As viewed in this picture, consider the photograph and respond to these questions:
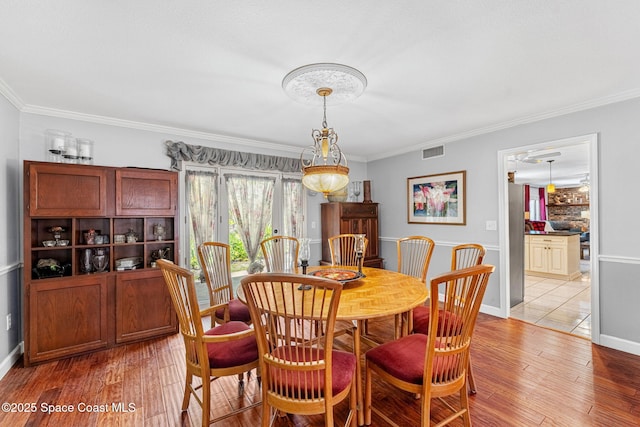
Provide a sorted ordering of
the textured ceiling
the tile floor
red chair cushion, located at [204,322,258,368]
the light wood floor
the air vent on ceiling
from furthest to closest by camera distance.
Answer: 1. the air vent on ceiling
2. the tile floor
3. the light wood floor
4. red chair cushion, located at [204,322,258,368]
5. the textured ceiling

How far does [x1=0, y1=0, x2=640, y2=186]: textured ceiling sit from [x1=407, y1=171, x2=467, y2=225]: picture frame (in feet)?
3.97

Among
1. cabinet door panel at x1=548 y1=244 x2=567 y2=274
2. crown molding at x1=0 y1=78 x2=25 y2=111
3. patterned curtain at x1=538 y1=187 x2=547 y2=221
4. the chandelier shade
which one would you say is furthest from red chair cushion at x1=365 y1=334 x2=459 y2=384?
patterned curtain at x1=538 y1=187 x2=547 y2=221

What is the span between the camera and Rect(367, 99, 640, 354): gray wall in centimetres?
281

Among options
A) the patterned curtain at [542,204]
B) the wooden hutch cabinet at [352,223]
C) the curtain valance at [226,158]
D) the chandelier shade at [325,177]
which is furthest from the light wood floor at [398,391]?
the patterned curtain at [542,204]

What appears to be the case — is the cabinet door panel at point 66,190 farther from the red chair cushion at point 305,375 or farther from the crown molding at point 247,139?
the red chair cushion at point 305,375

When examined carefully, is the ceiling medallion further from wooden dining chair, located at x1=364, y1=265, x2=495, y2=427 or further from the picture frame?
the picture frame

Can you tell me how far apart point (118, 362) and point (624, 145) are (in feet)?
16.9

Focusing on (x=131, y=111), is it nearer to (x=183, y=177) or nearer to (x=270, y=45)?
(x=183, y=177)

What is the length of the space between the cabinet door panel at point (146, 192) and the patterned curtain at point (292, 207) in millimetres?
1708

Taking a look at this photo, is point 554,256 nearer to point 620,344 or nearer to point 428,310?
point 620,344

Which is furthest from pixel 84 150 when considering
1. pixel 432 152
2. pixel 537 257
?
pixel 537 257

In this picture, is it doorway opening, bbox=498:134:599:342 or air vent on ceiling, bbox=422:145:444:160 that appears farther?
air vent on ceiling, bbox=422:145:444:160

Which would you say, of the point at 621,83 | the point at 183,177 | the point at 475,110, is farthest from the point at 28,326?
the point at 621,83

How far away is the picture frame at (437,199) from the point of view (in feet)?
13.8
